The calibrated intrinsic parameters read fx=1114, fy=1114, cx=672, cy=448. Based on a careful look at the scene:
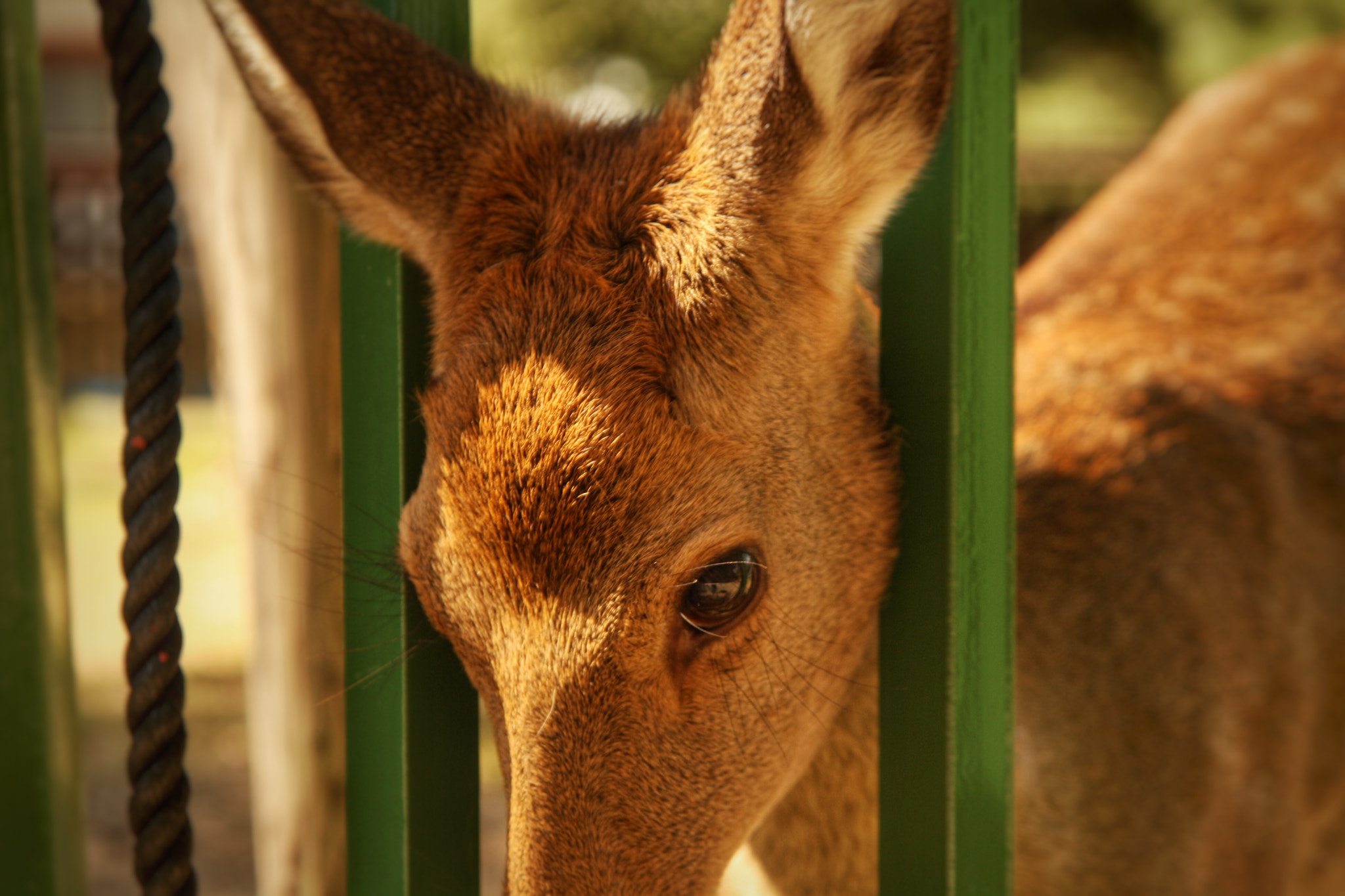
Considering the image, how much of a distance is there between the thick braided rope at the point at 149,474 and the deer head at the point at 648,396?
333mm

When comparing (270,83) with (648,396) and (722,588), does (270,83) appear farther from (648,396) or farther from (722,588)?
(722,588)

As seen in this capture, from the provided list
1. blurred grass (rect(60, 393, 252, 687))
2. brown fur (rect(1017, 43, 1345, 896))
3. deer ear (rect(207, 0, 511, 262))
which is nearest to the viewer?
deer ear (rect(207, 0, 511, 262))

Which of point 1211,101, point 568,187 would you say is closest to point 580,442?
point 568,187

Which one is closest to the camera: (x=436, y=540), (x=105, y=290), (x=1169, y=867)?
(x=436, y=540)

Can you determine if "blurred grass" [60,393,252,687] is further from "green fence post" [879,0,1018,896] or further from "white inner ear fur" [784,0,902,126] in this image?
"white inner ear fur" [784,0,902,126]

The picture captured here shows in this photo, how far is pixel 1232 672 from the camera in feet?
8.84

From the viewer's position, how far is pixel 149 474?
157 centimetres

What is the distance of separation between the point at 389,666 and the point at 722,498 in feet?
1.84

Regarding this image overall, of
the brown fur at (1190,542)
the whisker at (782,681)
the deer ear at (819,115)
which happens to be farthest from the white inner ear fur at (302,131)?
the brown fur at (1190,542)

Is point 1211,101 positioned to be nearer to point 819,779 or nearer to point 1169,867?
point 1169,867

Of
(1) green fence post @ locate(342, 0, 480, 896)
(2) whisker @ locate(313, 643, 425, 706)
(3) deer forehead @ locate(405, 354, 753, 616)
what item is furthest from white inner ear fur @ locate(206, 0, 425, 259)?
(2) whisker @ locate(313, 643, 425, 706)

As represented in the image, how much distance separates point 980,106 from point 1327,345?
7.65ft

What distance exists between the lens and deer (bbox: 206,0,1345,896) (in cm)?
158

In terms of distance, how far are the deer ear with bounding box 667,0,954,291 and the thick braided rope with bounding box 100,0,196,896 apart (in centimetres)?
80
